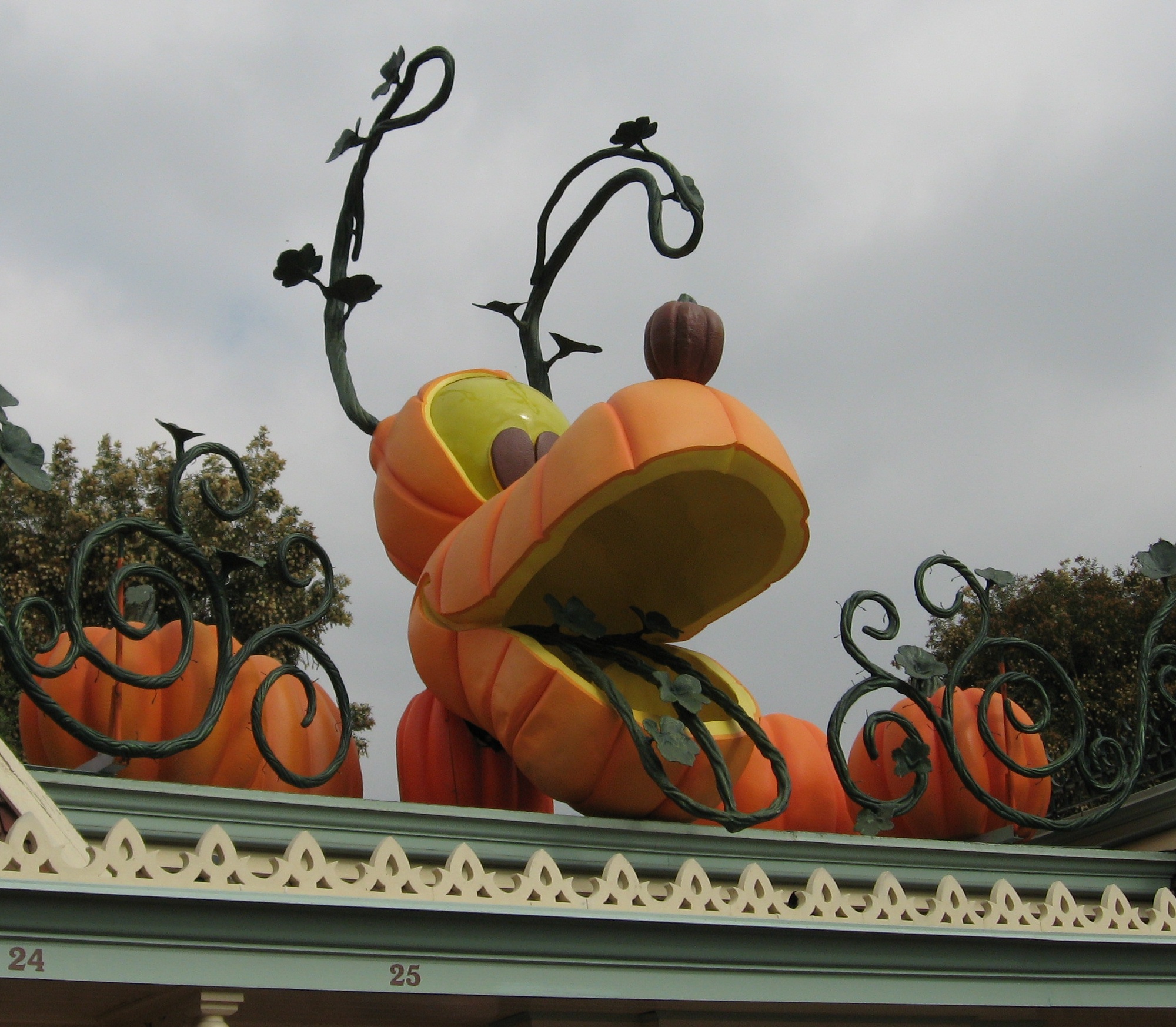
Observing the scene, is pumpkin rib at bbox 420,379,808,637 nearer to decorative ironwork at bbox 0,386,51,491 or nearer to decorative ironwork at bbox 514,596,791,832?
decorative ironwork at bbox 514,596,791,832

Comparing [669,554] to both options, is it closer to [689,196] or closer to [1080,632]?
[689,196]

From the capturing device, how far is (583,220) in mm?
8500

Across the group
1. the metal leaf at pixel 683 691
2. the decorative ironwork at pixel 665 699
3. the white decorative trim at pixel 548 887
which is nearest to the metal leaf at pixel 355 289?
the decorative ironwork at pixel 665 699

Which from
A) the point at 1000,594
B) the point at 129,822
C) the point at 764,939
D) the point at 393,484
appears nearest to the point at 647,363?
the point at 393,484

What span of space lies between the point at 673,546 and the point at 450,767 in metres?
1.54

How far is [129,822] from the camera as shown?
4816 millimetres

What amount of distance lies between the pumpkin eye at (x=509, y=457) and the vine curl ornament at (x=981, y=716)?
184 centimetres

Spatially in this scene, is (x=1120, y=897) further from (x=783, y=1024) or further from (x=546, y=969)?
(x=546, y=969)

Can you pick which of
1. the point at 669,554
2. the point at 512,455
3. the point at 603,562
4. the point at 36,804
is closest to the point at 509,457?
the point at 512,455

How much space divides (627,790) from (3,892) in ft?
8.95

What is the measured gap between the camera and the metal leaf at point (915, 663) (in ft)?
24.8

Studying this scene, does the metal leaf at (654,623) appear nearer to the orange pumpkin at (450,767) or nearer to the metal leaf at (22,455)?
the orange pumpkin at (450,767)

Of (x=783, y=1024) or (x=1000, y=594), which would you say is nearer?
(x=783, y=1024)

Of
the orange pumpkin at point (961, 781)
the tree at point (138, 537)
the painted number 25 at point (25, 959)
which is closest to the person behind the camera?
the painted number 25 at point (25, 959)
